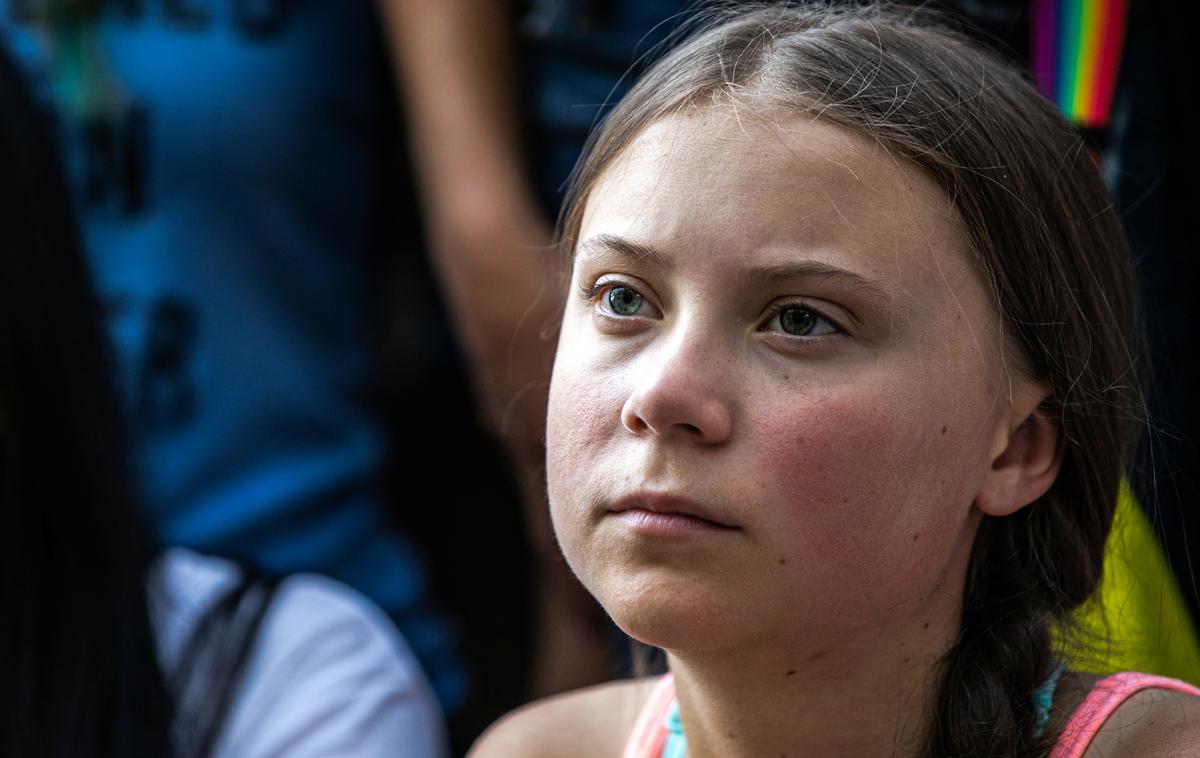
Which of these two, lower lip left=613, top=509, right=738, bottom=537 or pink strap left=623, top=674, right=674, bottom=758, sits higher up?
lower lip left=613, top=509, right=738, bottom=537

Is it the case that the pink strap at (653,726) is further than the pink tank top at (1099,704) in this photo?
Yes

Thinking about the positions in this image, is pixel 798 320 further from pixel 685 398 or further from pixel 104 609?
pixel 104 609

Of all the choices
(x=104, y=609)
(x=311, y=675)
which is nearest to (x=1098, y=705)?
(x=311, y=675)

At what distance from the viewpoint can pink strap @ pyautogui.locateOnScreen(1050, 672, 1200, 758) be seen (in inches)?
50.9

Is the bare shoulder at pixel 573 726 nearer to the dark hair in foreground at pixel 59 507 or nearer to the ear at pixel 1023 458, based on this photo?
the ear at pixel 1023 458

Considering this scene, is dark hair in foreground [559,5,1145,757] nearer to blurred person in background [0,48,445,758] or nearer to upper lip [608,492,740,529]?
upper lip [608,492,740,529]

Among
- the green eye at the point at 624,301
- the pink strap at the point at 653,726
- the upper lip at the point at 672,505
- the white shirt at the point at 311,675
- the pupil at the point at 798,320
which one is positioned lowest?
the white shirt at the point at 311,675

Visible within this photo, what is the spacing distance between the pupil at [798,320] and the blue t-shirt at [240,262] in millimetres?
1351

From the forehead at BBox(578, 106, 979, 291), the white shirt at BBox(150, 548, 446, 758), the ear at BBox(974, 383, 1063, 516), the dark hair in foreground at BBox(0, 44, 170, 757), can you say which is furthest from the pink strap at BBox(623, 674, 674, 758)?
the dark hair in foreground at BBox(0, 44, 170, 757)

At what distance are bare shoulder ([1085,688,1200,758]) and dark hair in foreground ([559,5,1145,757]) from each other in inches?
2.4

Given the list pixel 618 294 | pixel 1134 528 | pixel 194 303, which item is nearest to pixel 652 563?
pixel 618 294

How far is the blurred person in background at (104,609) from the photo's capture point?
2.00 metres

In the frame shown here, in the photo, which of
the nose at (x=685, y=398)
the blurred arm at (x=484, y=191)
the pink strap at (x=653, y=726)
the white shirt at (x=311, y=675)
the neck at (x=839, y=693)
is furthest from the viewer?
the blurred arm at (x=484, y=191)

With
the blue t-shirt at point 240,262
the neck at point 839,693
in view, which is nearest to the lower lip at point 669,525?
the neck at point 839,693
